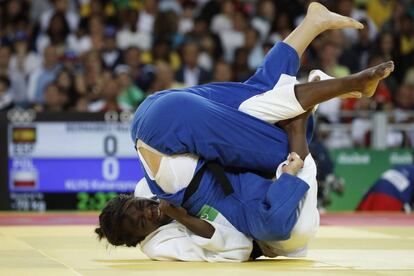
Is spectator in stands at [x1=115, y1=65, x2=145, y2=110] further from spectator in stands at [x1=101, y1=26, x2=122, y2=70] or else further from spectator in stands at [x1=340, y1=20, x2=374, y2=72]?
spectator in stands at [x1=340, y1=20, x2=374, y2=72]

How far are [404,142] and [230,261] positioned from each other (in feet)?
24.7

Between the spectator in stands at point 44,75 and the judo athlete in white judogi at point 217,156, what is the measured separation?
7564 millimetres

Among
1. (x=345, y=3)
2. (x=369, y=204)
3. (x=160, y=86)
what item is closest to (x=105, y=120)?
(x=160, y=86)

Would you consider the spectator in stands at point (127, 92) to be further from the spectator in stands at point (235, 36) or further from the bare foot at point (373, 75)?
the bare foot at point (373, 75)

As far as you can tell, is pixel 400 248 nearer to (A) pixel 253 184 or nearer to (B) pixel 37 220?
(A) pixel 253 184

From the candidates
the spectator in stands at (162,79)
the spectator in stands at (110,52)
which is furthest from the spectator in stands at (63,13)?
the spectator in stands at (162,79)

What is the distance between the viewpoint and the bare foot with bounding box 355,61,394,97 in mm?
5246

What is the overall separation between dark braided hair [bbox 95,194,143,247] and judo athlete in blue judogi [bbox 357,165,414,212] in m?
5.58

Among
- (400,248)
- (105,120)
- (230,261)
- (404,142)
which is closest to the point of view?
(230,261)

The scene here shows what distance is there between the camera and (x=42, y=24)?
47.0 feet

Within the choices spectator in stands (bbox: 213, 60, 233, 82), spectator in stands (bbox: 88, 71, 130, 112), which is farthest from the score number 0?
spectator in stands (bbox: 213, 60, 233, 82)

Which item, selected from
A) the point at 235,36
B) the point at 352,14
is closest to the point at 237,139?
the point at 235,36

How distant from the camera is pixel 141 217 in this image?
5453mm

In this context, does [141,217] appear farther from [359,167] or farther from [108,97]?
[108,97]
